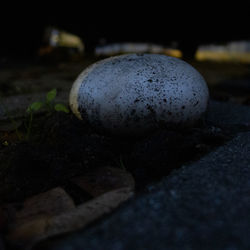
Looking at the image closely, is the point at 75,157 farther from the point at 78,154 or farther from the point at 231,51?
the point at 231,51

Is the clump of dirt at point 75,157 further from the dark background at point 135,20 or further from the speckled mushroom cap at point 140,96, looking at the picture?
the dark background at point 135,20

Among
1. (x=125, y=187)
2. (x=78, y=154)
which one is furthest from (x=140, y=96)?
(x=125, y=187)

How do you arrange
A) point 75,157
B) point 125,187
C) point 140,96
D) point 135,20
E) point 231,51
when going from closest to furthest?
point 125,187 → point 75,157 → point 140,96 → point 135,20 → point 231,51

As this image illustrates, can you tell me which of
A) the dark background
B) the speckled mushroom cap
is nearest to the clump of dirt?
the speckled mushroom cap

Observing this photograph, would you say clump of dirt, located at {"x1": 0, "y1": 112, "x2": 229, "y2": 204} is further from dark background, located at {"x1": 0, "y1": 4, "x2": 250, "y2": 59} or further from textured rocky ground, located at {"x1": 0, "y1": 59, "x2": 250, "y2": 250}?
dark background, located at {"x1": 0, "y1": 4, "x2": 250, "y2": 59}

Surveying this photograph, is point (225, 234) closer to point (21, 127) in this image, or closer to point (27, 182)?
point (27, 182)

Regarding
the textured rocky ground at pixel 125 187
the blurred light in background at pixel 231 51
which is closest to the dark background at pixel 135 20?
the blurred light in background at pixel 231 51

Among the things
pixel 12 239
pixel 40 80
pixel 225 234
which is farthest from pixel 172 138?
pixel 40 80
